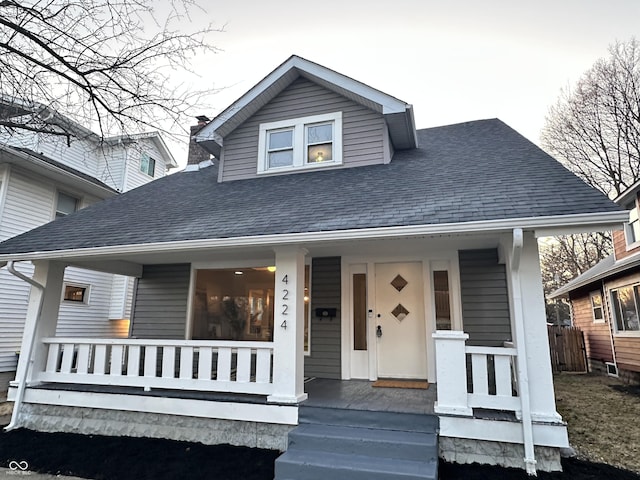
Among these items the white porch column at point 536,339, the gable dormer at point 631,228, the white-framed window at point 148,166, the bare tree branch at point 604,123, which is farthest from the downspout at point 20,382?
the bare tree branch at point 604,123

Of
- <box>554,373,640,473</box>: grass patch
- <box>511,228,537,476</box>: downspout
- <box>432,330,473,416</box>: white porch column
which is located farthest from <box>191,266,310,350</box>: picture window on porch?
<box>554,373,640,473</box>: grass patch

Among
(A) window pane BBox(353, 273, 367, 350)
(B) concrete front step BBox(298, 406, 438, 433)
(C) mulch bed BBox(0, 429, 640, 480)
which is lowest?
(C) mulch bed BBox(0, 429, 640, 480)

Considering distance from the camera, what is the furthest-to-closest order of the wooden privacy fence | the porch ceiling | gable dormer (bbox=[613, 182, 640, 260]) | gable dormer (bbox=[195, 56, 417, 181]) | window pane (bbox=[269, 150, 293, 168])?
1. the wooden privacy fence
2. gable dormer (bbox=[613, 182, 640, 260])
3. window pane (bbox=[269, 150, 293, 168])
4. gable dormer (bbox=[195, 56, 417, 181])
5. the porch ceiling

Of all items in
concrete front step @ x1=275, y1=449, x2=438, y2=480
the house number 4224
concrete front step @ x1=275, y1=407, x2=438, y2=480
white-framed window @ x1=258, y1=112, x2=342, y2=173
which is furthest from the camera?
white-framed window @ x1=258, y1=112, x2=342, y2=173

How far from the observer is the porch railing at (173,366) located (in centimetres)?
500

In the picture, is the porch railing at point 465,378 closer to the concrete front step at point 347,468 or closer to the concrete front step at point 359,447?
the concrete front step at point 359,447

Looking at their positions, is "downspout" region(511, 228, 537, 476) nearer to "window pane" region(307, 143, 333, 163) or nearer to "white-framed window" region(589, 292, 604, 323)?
"window pane" region(307, 143, 333, 163)

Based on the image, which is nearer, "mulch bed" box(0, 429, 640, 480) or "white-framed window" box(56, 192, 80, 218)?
"mulch bed" box(0, 429, 640, 480)

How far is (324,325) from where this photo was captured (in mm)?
6754

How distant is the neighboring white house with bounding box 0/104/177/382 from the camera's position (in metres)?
9.41

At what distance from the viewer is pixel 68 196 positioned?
11344 mm

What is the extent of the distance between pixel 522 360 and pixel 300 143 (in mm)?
5413

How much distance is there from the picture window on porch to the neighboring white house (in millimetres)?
Answer: 2831

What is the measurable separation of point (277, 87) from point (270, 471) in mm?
6643
